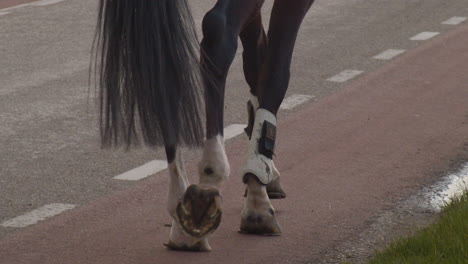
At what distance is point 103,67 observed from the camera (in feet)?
16.7

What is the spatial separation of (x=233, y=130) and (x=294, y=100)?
112 cm

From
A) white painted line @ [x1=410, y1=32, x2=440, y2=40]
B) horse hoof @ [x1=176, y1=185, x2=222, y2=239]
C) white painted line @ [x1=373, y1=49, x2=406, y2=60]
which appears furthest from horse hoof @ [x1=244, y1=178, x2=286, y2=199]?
white painted line @ [x1=410, y1=32, x2=440, y2=40]

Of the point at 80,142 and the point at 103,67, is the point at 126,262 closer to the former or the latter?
the point at 103,67

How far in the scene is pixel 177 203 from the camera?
5.20m

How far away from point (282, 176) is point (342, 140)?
1102mm

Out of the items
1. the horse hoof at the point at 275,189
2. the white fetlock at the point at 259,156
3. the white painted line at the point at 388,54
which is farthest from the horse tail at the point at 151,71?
the white painted line at the point at 388,54

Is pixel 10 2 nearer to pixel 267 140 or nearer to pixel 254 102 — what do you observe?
pixel 254 102

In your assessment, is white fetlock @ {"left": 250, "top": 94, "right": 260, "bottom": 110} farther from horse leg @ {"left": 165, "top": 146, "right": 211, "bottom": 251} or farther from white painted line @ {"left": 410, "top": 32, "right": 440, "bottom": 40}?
white painted line @ {"left": 410, "top": 32, "right": 440, "bottom": 40}

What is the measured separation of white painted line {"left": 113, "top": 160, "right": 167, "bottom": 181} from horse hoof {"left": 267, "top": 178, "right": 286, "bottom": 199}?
0.91 metres

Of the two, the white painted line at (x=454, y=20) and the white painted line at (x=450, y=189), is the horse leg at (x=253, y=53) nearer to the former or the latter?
the white painted line at (x=450, y=189)

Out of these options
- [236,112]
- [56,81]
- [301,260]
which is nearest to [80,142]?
[236,112]

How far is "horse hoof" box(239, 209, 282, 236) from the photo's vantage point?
5836 millimetres

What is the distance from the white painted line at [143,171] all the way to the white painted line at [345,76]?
3.10 metres

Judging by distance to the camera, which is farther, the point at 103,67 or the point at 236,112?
the point at 236,112
